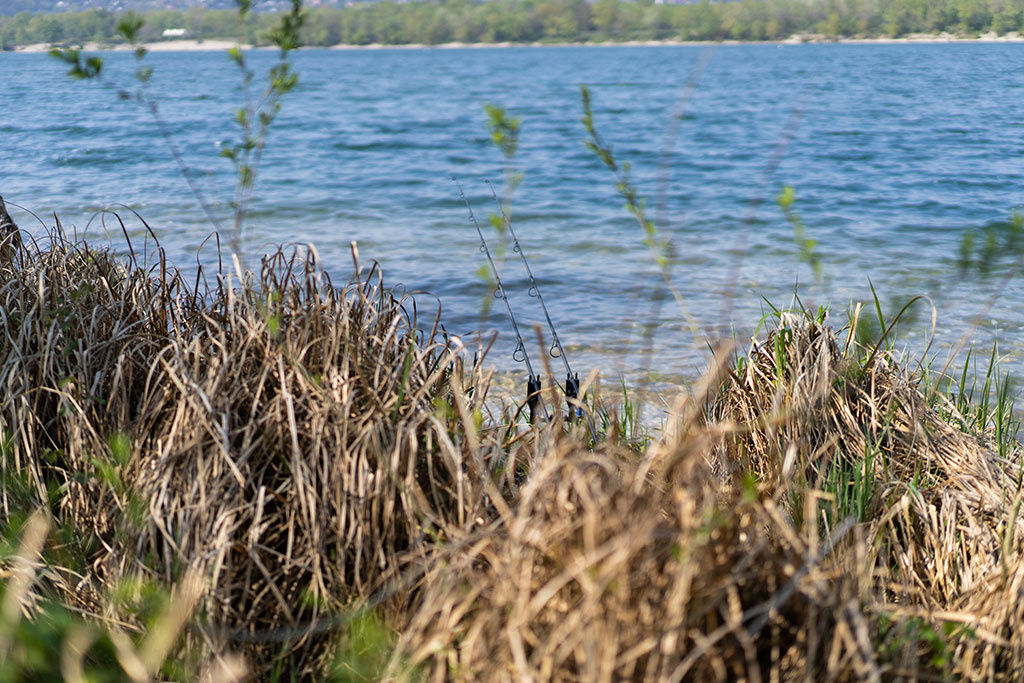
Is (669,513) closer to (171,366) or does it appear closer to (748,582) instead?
(748,582)

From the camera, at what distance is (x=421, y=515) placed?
108 inches

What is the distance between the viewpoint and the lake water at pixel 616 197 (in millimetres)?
8156

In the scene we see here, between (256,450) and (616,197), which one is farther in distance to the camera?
(616,197)

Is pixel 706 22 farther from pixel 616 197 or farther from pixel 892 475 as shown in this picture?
pixel 892 475

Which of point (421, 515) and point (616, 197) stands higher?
point (421, 515)

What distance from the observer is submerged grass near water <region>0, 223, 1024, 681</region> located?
1.85 m

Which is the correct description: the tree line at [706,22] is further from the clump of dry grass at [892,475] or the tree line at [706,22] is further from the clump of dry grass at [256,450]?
the clump of dry grass at [892,475]

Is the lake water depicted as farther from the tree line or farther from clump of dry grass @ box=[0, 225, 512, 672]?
clump of dry grass @ box=[0, 225, 512, 672]

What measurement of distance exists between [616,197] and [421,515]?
40.5ft

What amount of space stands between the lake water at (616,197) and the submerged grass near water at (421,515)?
2.11ft

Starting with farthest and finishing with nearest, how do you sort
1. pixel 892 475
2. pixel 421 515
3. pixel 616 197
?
pixel 616 197, pixel 892 475, pixel 421 515

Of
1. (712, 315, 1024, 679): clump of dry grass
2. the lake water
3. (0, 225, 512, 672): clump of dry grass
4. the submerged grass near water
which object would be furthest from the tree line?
(712, 315, 1024, 679): clump of dry grass

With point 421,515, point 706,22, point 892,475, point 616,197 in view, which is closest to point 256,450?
point 421,515

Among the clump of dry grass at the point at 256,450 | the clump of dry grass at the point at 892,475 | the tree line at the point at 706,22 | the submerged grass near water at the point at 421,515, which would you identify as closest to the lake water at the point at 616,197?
the clump of dry grass at the point at 892,475
